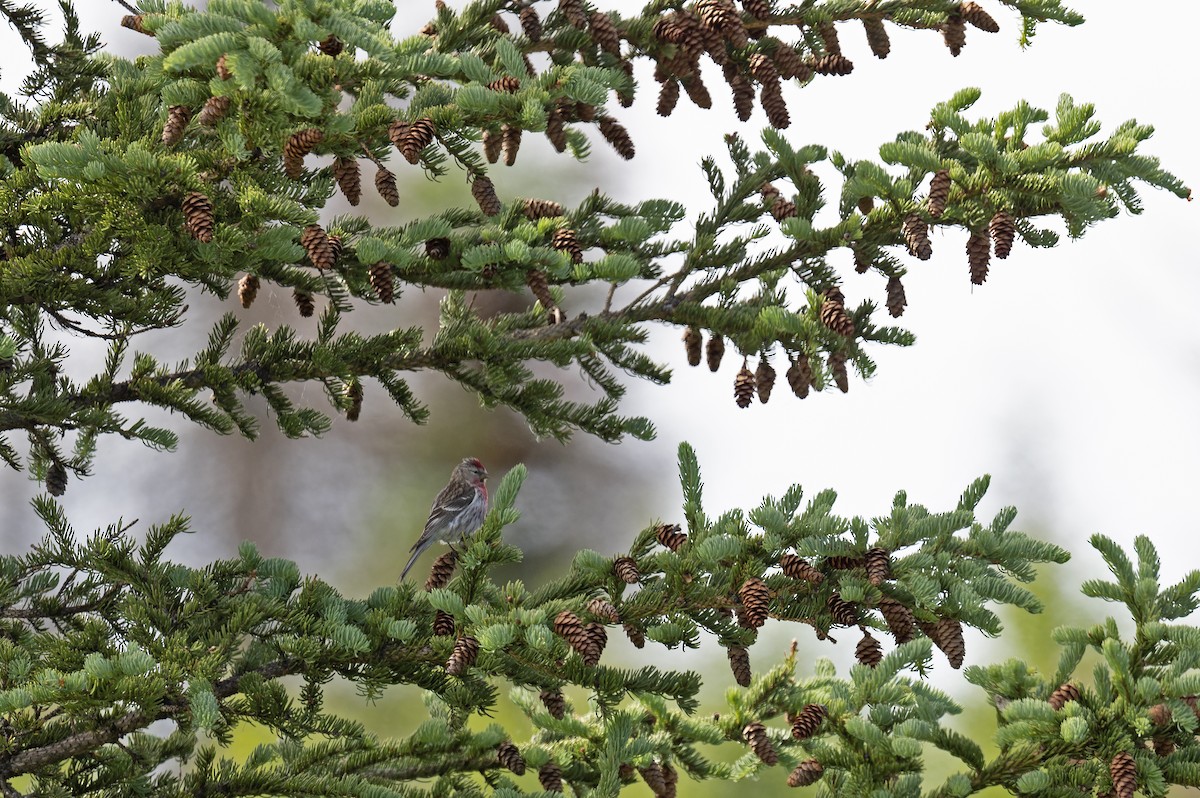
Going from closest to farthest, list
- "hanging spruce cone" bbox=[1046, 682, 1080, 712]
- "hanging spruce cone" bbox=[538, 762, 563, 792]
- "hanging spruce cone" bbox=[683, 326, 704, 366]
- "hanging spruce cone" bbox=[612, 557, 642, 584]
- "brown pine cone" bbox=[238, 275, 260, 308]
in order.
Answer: "hanging spruce cone" bbox=[1046, 682, 1080, 712], "hanging spruce cone" bbox=[612, 557, 642, 584], "hanging spruce cone" bbox=[538, 762, 563, 792], "hanging spruce cone" bbox=[683, 326, 704, 366], "brown pine cone" bbox=[238, 275, 260, 308]

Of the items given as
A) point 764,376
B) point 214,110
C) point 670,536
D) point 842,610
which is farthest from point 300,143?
point 842,610

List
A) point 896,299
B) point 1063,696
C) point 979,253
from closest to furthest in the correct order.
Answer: point 1063,696, point 979,253, point 896,299

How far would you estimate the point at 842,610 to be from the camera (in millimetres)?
2820

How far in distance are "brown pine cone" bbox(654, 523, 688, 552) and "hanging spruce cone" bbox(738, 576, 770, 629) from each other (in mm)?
238

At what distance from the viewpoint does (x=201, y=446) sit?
13180 millimetres

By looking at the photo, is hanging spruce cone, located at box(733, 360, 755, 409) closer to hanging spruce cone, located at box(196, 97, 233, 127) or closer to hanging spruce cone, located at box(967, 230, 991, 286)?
hanging spruce cone, located at box(967, 230, 991, 286)

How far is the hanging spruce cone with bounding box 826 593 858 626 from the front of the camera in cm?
282

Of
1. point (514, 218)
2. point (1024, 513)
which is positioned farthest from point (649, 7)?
point (1024, 513)

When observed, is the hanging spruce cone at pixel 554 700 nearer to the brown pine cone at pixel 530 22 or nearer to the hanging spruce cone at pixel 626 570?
the hanging spruce cone at pixel 626 570

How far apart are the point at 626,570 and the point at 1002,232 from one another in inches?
51.2

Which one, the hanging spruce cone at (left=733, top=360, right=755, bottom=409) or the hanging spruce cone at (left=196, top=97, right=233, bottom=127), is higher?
the hanging spruce cone at (left=196, top=97, right=233, bottom=127)

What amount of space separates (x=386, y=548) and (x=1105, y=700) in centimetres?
1063

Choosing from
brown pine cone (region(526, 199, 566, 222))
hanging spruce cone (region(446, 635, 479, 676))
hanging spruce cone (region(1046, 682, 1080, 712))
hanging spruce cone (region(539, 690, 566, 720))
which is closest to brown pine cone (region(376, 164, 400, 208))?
brown pine cone (region(526, 199, 566, 222))

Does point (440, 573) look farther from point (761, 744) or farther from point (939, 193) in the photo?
point (939, 193)
